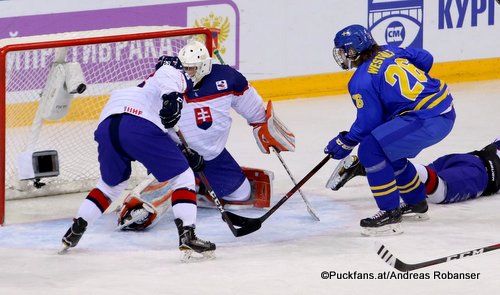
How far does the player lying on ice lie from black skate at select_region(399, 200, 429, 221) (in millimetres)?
65

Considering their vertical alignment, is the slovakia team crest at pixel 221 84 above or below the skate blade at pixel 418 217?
above

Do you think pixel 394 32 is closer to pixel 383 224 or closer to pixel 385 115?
pixel 385 115

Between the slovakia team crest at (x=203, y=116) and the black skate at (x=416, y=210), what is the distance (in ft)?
3.19

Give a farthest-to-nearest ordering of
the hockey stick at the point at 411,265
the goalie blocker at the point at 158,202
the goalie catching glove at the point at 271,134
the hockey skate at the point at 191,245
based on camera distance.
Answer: the goalie catching glove at the point at 271,134, the goalie blocker at the point at 158,202, the hockey skate at the point at 191,245, the hockey stick at the point at 411,265

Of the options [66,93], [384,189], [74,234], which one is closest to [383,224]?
[384,189]

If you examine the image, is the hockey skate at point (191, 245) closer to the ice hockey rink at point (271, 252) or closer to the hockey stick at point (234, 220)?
the ice hockey rink at point (271, 252)

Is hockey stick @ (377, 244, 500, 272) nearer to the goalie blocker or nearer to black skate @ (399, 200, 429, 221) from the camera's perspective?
black skate @ (399, 200, 429, 221)

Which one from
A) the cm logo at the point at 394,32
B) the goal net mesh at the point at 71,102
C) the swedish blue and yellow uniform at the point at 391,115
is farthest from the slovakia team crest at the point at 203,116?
the cm logo at the point at 394,32

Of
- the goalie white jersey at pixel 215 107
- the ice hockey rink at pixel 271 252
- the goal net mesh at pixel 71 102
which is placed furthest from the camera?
the goal net mesh at pixel 71 102

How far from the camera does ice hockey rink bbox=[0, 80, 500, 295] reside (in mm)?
5789

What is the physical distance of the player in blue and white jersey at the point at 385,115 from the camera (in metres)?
6.54

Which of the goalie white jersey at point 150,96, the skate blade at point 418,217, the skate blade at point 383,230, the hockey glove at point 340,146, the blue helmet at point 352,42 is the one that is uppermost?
the blue helmet at point 352,42

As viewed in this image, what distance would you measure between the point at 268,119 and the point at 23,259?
1385 millimetres

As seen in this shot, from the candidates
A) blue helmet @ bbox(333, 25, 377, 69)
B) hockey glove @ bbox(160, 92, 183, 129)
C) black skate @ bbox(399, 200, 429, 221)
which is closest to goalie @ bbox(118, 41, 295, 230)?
hockey glove @ bbox(160, 92, 183, 129)
